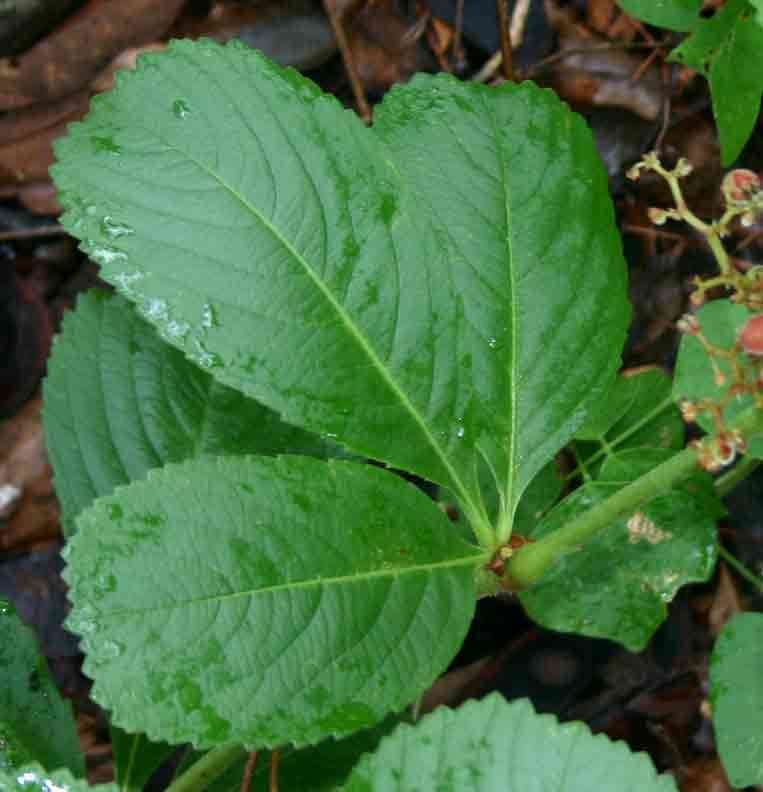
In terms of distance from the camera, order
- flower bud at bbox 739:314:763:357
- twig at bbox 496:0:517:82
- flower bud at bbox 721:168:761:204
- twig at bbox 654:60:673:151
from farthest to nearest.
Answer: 1. twig at bbox 654:60:673:151
2. twig at bbox 496:0:517:82
3. flower bud at bbox 721:168:761:204
4. flower bud at bbox 739:314:763:357

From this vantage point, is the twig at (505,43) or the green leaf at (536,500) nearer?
the green leaf at (536,500)

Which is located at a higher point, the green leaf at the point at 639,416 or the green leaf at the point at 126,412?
the green leaf at the point at 126,412

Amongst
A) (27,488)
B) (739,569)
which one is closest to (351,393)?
(739,569)

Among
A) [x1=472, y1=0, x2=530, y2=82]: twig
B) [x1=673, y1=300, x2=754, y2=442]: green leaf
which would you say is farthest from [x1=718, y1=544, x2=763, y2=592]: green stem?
[x1=472, y1=0, x2=530, y2=82]: twig

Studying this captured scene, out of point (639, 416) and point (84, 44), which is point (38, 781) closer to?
point (639, 416)

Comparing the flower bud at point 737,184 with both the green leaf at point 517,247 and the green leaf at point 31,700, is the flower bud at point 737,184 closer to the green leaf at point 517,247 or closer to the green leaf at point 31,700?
the green leaf at point 517,247

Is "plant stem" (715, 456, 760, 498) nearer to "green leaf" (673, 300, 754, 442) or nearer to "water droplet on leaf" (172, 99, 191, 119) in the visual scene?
"green leaf" (673, 300, 754, 442)

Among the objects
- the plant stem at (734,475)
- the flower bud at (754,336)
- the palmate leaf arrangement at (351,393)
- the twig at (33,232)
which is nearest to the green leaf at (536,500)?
the palmate leaf arrangement at (351,393)
